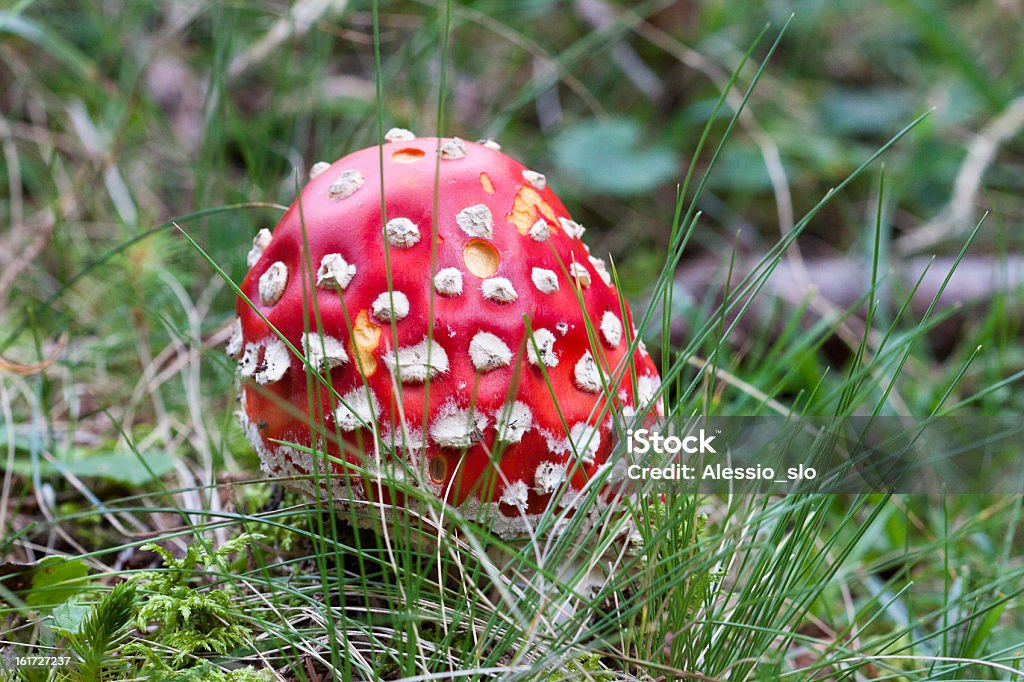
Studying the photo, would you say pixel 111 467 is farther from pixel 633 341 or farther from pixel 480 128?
pixel 480 128

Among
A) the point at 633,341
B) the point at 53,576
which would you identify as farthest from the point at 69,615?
the point at 633,341

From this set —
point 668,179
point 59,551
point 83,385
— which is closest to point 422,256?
point 59,551

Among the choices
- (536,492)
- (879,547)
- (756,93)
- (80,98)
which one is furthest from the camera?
(756,93)

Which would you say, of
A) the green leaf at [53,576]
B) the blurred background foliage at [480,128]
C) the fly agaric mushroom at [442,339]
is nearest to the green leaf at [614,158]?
the blurred background foliage at [480,128]

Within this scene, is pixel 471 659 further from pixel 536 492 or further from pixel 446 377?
pixel 446 377

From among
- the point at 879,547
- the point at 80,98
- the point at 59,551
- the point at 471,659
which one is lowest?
the point at 879,547
